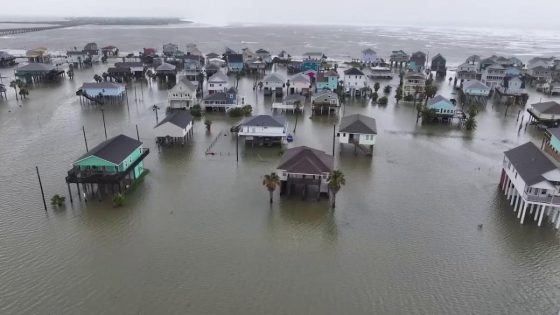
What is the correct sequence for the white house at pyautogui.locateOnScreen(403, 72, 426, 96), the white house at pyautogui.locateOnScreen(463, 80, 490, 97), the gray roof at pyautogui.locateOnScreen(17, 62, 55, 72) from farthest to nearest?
the gray roof at pyautogui.locateOnScreen(17, 62, 55, 72) < the white house at pyautogui.locateOnScreen(403, 72, 426, 96) < the white house at pyautogui.locateOnScreen(463, 80, 490, 97)

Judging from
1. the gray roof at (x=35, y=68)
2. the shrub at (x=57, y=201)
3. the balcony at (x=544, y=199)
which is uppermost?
the gray roof at (x=35, y=68)

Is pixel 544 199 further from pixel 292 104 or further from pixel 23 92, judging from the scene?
pixel 23 92

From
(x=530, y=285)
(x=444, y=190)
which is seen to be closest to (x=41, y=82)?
(x=444, y=190)

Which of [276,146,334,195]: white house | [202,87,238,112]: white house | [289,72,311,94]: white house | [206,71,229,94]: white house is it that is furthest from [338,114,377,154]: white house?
[206,71,229,94]: white house

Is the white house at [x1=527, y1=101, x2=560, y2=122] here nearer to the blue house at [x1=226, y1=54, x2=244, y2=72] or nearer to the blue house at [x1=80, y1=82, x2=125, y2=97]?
the blue house at [x1=226, y1=54, x2=244, y2=72]

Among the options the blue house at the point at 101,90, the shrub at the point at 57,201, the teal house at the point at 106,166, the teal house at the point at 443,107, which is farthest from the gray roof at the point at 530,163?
the blue house at the point at 101,90

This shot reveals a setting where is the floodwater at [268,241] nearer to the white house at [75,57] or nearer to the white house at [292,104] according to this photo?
the white house at [292,104]
